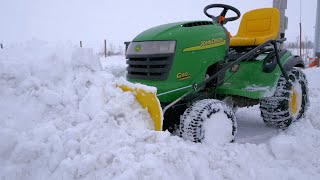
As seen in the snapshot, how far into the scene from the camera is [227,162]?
2621 mm

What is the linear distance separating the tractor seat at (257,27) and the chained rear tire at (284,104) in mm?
586

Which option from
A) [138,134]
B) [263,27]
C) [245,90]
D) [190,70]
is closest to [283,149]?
[245,90]

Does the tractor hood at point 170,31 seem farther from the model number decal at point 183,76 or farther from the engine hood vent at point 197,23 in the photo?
the model number decal at point 183,76

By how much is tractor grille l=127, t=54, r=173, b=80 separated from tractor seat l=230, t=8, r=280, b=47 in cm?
152

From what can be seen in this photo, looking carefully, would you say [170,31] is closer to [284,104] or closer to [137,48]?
[137,48]

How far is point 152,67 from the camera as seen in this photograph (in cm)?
308

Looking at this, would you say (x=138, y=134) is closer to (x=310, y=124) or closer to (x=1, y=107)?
(x=1, y=107)

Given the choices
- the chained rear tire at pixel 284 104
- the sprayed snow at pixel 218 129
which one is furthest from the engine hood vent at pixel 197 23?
the chained rear tire at pixel 284 104

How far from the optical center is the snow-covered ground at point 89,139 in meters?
2.11

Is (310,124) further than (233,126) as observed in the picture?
Yes

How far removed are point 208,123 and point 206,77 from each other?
0.62 metres

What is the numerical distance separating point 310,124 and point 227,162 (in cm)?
179

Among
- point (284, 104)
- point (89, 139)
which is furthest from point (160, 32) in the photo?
point (284, 104)

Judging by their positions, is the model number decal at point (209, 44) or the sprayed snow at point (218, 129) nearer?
the sprayed snow at point (218, 129)
